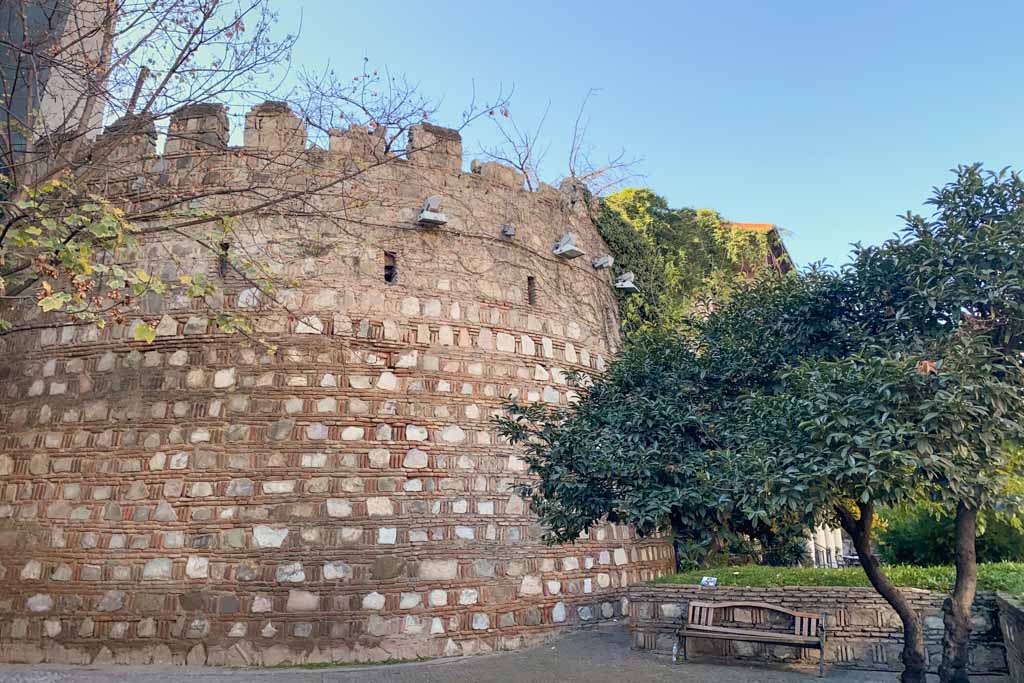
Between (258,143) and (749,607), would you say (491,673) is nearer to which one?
(749,607)

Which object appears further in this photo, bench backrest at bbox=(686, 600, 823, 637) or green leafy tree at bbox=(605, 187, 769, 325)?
green leafy tree at bbox=(605, 187, 769, 325)

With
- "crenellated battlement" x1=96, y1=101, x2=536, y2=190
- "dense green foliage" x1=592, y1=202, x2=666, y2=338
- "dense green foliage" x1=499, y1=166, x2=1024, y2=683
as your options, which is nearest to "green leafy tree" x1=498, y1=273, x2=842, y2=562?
"dense green foliage" x1=499, y1=166, x2=1024, y2=683

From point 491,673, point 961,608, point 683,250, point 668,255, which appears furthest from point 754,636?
point 683,250

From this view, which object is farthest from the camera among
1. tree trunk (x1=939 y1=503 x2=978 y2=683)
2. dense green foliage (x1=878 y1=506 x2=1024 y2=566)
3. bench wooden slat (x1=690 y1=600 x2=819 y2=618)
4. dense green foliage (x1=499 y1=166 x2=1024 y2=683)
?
dense green foliage (x1=878 y1=506 x2=1024 y2=566)

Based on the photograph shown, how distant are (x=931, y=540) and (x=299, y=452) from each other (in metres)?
9.78

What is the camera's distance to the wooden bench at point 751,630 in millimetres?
7758

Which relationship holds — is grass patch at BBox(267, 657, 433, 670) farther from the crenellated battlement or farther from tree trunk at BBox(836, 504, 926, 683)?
the crenellated battlement

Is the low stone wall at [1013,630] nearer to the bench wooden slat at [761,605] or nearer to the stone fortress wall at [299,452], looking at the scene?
the bench wooden slat at [761,605]

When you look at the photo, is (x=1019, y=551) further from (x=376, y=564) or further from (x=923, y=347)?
(x=376, y=564)

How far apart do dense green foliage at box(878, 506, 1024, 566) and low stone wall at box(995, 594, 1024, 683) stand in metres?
3.46

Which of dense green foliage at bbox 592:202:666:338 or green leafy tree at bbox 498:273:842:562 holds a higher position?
dense green foliage at bbox 592:202:666:338

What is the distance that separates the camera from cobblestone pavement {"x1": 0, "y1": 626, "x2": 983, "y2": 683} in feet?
24.2

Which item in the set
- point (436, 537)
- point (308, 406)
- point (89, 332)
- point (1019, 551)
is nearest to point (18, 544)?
point (89, 332)

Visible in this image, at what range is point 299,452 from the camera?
344 inches
